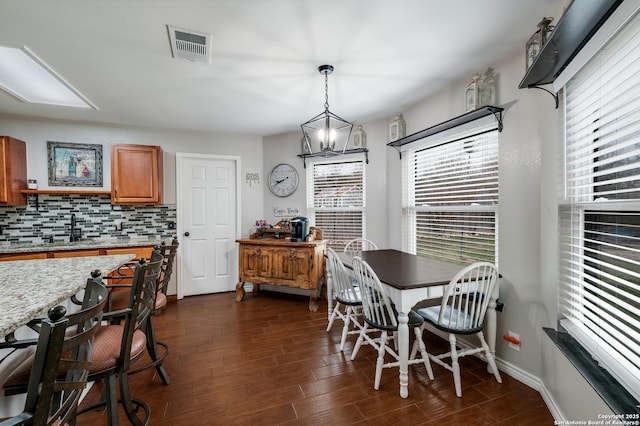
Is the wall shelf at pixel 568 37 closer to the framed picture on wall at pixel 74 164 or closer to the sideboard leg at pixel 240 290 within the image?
the sideboard leg at pixel 240 290

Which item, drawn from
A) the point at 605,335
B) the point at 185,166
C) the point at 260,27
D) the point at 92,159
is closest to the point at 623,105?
the point at 605,335

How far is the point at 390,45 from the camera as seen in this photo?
201cm

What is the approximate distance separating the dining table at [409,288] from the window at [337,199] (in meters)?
1.42

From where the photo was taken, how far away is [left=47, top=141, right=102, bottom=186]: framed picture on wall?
3578 millimetres

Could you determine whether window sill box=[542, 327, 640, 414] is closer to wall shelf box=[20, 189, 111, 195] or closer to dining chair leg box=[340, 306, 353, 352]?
dining chair leg box=[340, 306, 353, 352]

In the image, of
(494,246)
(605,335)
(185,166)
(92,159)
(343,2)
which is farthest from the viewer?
(185,166)

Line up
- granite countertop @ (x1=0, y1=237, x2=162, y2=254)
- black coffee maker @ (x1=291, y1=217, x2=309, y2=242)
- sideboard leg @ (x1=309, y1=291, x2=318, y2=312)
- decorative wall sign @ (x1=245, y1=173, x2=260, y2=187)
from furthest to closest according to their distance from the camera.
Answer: decorative wall sign @ (x1=245, y1=173, x2=260, y2=187) → black coffee maker @ (x1=291, y1=217, x2=309, y2=242) → sideboard leg @ (x1=309, y1=291, x2=318, y2=312) → granite countertop @ (x1=0, y1=237, x2=162, y2=254)

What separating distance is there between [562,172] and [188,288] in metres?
4.30

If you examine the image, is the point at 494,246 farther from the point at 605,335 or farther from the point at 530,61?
the point at 530,61

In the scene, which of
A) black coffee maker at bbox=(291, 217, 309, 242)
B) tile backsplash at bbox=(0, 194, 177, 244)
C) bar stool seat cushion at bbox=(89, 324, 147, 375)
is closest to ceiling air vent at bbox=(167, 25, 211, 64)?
bar stool seat cushion at bbox=(89, 324, 147, 375)

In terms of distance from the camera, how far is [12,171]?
3.21 metres

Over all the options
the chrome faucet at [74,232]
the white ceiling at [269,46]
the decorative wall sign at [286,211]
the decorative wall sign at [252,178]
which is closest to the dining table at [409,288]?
the white ceiling at [269,46]

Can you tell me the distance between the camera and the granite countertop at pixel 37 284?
0.97m

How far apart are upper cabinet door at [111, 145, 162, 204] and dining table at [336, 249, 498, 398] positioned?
2.80m
